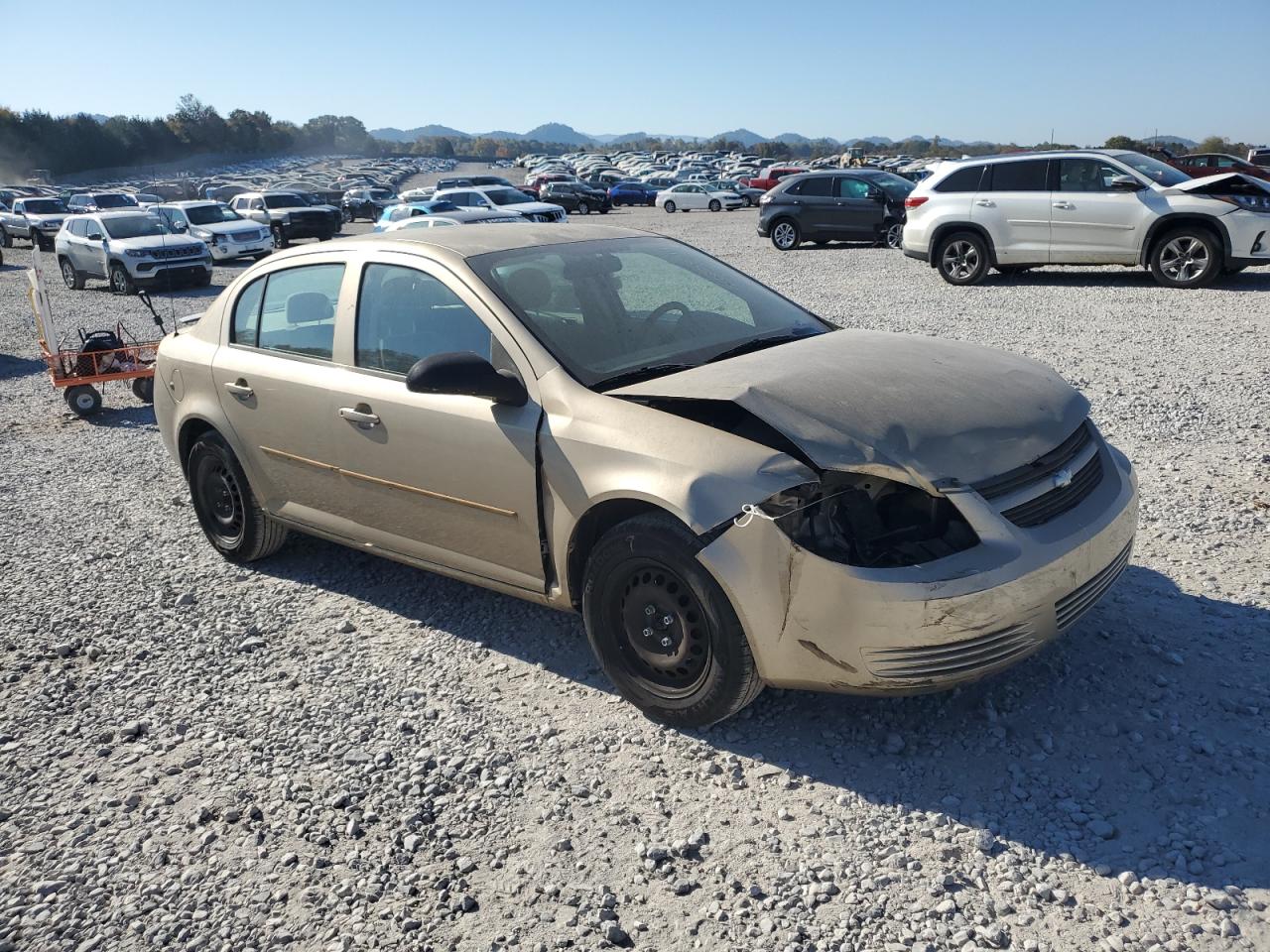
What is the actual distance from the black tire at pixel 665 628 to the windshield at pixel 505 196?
25.4 metres

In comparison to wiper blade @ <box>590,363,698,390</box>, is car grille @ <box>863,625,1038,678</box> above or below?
below

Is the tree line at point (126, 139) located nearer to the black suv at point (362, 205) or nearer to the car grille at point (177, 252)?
the black suv at point (362, 205)

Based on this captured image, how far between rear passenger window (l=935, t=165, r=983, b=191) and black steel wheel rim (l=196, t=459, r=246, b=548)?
11.8 metres

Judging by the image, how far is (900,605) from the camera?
3.04 metres

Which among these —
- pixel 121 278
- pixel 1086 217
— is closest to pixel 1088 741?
pixel 1086 217

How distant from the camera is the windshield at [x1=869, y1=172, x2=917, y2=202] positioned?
2088 cm

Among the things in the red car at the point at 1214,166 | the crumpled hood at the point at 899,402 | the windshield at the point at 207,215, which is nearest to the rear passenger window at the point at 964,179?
the crumpled hood at the point at 899,402

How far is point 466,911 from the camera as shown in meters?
2.82

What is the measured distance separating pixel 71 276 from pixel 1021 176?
19273 millimetres

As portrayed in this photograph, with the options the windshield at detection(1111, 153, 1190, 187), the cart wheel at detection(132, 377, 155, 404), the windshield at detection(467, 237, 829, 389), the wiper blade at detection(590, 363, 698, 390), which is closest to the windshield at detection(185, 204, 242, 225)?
the cart wheel at detection(132, 377, 155, 404)

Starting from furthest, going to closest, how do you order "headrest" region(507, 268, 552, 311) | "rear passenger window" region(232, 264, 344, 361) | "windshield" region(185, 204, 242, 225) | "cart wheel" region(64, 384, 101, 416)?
1. "windshield" region(185, 204, 242, 225)
2. "cart wheel" region(64, 384, 101, 416)
3. "rear passenger window" region(232, 264, 344, 361)
4. "headrest" region(507, 268, 552, 311)

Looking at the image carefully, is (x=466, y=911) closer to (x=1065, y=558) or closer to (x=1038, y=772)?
(x=1038, y=772)

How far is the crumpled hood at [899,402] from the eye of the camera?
320 centimetres

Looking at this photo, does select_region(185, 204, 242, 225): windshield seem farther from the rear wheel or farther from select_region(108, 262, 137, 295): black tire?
select_region(108, 262, 137, 295): black tire
